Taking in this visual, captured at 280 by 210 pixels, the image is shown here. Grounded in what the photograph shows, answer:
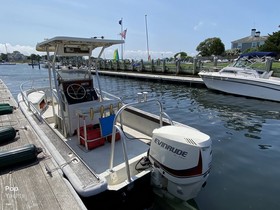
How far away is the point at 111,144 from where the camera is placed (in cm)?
302

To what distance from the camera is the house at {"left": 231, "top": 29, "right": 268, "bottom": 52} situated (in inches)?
2035

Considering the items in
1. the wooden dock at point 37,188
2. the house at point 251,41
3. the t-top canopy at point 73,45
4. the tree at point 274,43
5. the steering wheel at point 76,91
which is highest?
the house at point 251,41

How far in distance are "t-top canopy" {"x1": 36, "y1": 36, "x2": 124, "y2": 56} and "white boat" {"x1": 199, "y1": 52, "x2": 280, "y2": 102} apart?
9.40 m

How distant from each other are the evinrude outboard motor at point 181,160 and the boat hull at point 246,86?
32.6ft

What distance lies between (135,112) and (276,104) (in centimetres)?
868

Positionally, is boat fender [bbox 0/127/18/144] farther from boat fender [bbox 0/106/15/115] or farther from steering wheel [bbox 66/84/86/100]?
boat fender [bbox 0/106/15/115]

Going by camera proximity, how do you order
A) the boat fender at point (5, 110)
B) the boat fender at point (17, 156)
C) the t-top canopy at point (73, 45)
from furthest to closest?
the boat fender at point (5, 110) → the t-top canopy at point (73, 45) → the boat fender at point (17, 156)

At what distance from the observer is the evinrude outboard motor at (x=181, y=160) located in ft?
7.72

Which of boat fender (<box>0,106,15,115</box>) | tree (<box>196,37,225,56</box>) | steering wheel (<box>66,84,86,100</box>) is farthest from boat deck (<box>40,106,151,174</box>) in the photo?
tree (<box>196,37,225,56</box>)

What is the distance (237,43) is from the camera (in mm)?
57906

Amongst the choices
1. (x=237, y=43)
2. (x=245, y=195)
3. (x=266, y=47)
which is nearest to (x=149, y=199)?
(x=245, y=195)

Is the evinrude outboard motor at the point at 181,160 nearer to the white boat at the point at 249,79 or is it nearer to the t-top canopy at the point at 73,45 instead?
the t-top canopy at the point at 73,45

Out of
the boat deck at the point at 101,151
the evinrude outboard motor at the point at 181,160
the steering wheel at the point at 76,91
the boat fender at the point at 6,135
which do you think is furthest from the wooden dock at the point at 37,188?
the steering wheel at the point at 76,91

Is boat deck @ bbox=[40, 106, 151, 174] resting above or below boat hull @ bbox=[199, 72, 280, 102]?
below
